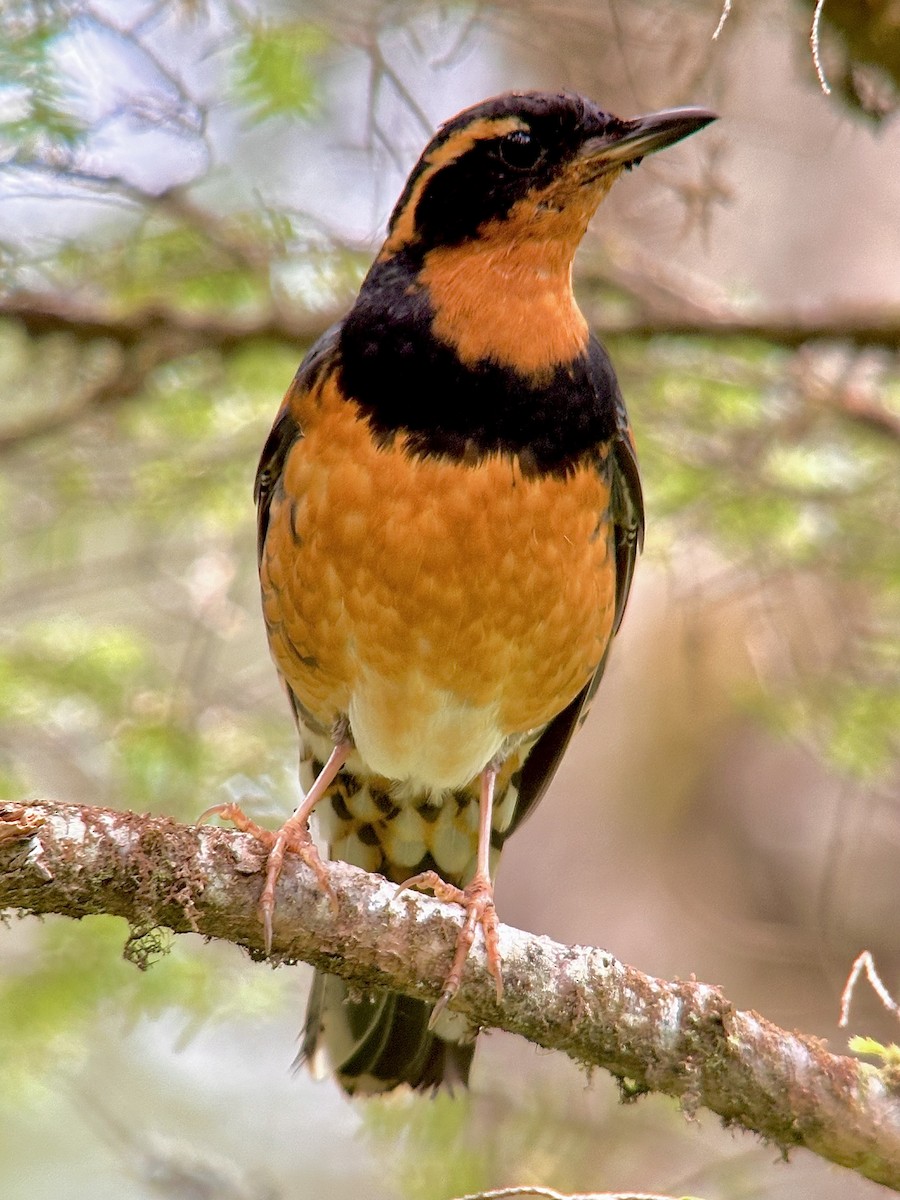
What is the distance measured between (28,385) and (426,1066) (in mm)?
4425


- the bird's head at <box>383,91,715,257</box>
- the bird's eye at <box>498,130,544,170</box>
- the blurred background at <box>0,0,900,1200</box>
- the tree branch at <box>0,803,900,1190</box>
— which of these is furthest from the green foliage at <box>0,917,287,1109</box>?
the bird's eye at <box>498,130,544,170</box>

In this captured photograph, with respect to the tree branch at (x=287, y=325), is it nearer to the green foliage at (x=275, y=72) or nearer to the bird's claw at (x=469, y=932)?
the green foliage at (x=275, y=72)

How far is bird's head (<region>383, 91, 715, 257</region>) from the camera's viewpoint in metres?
4.72

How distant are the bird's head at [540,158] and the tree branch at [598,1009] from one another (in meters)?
2.24

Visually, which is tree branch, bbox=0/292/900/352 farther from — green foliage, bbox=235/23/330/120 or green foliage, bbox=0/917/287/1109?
green foliage, bbox=0/917/287/1109

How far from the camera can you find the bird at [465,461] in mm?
4727

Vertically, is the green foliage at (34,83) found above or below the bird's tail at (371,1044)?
above

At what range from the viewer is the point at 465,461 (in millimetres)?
4711

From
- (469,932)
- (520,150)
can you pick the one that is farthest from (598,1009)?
(520,150)

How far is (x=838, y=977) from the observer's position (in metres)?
8.05

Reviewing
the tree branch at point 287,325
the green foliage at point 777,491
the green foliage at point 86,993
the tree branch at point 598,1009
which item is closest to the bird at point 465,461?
the tree branch at point 598,1009

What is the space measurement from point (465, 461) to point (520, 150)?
42.0 inches

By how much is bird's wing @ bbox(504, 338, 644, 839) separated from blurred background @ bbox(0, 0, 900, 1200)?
3.90ft

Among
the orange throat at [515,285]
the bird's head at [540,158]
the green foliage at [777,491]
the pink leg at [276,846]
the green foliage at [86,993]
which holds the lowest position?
the green foliage at [86,993]
